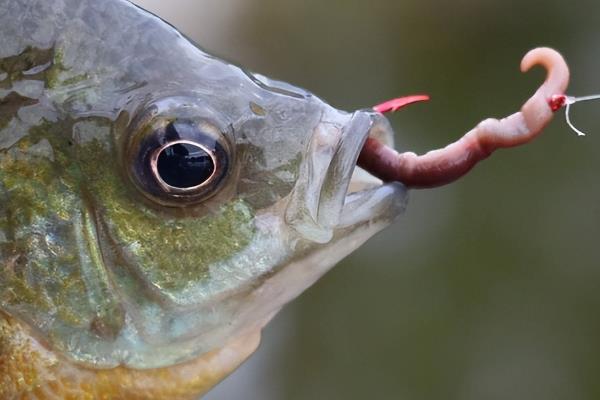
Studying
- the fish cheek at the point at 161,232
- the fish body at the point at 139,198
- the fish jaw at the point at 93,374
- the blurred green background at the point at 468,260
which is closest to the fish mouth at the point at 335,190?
the fish body at the point at 139,198

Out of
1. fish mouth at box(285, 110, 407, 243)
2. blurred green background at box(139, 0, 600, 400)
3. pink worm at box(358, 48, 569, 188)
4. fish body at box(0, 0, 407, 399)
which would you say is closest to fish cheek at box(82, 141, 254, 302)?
fish body at box(0, 0, 407, 399)

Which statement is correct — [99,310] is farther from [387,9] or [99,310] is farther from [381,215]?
[387,9]

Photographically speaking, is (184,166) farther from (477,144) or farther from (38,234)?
(477,144)

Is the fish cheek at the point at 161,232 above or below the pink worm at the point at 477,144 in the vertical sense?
below

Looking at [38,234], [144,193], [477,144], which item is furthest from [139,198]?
[477,144]

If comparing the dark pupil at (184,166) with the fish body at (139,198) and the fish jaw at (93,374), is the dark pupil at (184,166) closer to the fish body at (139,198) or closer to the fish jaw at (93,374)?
the fish body at (139,198)
